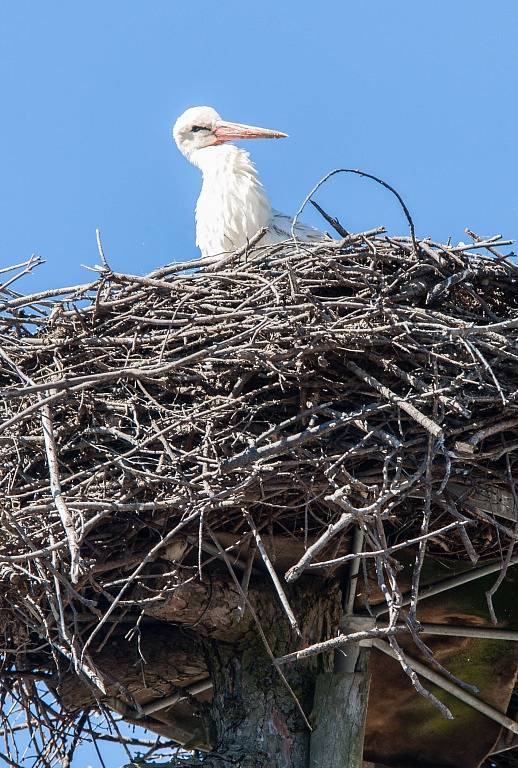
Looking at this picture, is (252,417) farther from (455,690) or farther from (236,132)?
(236,132)

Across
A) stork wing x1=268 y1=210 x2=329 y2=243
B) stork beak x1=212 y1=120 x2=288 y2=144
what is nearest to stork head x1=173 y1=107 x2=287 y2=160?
stork beak x1=212 y1=120 x2=288 y2=144

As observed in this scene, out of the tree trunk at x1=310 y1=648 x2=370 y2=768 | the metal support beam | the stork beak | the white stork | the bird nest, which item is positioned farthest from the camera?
the stork beak

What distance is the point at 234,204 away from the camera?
234 inches

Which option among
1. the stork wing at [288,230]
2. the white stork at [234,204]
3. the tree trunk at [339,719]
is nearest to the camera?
the tree trunk at [339,719]

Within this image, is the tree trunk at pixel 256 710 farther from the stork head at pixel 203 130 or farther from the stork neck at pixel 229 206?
the stork head at pixel 203 130

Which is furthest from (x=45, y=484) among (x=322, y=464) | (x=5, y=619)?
(x=322, y=464)

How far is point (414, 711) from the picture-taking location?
4926 millimetres

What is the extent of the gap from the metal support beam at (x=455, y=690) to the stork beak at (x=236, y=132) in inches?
118

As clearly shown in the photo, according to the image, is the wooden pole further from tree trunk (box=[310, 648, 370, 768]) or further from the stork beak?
the stork beak

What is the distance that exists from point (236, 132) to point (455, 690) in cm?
330

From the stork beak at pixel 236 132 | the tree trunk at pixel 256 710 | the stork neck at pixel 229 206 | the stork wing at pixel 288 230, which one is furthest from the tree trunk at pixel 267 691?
the stork beak at pixel 236 132

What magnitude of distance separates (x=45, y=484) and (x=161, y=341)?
0.59 m

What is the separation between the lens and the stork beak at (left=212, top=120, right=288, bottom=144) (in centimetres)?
661

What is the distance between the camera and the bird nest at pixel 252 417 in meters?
3.67
